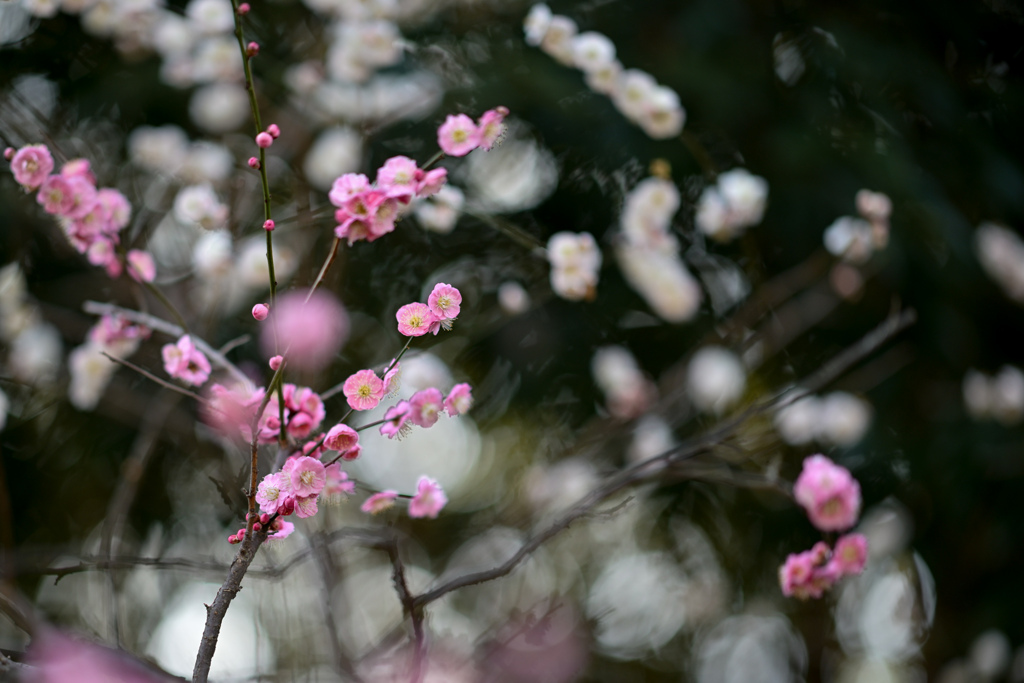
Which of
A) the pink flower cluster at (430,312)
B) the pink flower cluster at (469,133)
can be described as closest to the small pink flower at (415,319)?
the pink flower cluster at (430,312)

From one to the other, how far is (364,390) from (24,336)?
1060 mm

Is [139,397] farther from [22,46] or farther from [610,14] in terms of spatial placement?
[610,14]

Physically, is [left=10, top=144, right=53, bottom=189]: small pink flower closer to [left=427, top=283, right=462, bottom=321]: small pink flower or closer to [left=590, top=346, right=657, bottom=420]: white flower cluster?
[left=427, top=283, right=462, bottom=321]: small pink flower

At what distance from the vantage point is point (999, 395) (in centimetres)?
145

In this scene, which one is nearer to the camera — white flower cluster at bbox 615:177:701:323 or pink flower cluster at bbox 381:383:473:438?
pink flower cluster at bbox 381:383:473:438

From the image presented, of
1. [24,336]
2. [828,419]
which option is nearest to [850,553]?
[828,419]

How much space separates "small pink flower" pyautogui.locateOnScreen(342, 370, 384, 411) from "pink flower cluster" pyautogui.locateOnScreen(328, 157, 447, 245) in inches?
4.7

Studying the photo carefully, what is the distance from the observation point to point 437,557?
5.20 feet

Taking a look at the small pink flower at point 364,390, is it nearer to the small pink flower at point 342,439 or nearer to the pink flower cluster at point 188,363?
the small pink flower at point 342,439

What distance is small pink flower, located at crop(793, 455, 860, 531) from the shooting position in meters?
0.84

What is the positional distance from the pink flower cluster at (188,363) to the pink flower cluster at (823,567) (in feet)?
2.10

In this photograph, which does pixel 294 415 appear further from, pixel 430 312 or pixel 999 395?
pixel 999 395

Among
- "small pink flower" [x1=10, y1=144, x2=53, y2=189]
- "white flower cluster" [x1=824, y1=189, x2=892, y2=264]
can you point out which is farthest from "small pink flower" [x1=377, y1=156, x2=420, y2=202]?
"white flower cluster" [x1=824, y1=189, x2=892, y2=264]

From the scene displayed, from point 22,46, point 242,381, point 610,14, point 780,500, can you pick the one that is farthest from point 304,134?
point 780,500
